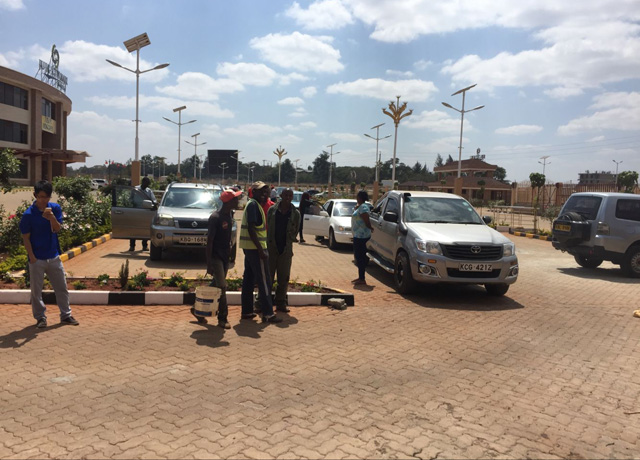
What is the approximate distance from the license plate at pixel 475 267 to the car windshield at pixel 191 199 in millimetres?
6329

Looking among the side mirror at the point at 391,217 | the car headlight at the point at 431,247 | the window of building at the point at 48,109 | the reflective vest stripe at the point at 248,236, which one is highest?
the window of building at the point at 48,109

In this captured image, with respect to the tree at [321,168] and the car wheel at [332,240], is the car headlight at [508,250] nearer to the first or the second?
the car wheel at [332,240]

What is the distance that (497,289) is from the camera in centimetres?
878

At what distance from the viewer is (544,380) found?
16.0ft

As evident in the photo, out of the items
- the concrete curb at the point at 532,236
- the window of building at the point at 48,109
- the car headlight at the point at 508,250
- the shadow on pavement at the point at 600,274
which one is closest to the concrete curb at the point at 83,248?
Result: the car headlight at the point at 508,250

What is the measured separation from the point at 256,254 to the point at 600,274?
9185mm

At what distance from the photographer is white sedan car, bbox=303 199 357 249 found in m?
14.8

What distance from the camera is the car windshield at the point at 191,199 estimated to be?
12.0 meters

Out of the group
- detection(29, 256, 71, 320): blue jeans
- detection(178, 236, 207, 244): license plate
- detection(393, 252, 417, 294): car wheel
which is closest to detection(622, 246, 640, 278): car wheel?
detection(393, 252, 417, 294): car wheel

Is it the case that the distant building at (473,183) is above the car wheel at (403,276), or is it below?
above

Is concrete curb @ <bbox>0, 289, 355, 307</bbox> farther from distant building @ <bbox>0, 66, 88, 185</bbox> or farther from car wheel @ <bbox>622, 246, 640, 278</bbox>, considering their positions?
distant building @ <bbox>0, 66, 88, 185</bbox>

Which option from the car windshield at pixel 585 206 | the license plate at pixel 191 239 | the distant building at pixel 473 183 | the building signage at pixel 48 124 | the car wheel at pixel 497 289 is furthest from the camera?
the distant building at pixel 473 183

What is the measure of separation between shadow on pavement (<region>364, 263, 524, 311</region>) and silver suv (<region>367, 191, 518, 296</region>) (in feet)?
0.76

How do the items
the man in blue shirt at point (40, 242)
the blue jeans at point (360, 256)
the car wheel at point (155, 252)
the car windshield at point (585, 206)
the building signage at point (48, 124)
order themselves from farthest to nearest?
the building signage at point (48, 124), the car windshield at point (585, 206), the car wheel at point (155, 252), the blue jeans at point (360, 256), the man in blue shirt at point (40, 242)
